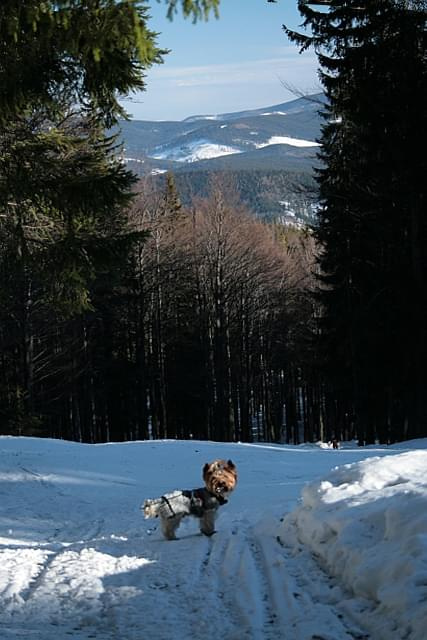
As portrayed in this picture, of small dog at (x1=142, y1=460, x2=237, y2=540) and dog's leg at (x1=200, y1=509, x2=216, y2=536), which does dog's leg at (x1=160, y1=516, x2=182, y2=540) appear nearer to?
small dog at (x1=142, y1=460, x2=237, y2=540)

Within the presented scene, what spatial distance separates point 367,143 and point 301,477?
9.60 metres

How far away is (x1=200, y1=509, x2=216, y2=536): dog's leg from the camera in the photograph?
870 cm

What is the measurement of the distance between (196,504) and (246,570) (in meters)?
1.88

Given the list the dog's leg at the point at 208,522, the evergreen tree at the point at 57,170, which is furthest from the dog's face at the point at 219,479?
the evergreen tree at the point at 57,170

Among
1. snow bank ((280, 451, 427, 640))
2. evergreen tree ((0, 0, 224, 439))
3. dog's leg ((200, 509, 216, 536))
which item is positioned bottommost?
dog's leg ((200, 509, 216, 536))

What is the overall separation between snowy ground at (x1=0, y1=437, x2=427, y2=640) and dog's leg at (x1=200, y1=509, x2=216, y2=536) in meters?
0.11

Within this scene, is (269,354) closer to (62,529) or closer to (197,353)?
(197,353)

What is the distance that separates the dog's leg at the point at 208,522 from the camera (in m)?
8.70

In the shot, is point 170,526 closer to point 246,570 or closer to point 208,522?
point 208,522

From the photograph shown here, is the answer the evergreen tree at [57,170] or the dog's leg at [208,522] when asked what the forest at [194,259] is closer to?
the evergreen tree at [57,170]

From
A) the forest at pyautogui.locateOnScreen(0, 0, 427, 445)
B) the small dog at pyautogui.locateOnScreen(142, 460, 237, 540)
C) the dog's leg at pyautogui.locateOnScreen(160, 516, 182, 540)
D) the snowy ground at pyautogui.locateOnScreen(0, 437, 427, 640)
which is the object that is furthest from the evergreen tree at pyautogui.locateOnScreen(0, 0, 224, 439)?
the dog's leg at pyautogui.locateOnScreen(160, 516, 182, 540)

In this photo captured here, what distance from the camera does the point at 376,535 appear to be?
6.17m

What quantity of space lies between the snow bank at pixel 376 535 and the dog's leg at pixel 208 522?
0.90m

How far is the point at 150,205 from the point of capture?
33938 millimetres
